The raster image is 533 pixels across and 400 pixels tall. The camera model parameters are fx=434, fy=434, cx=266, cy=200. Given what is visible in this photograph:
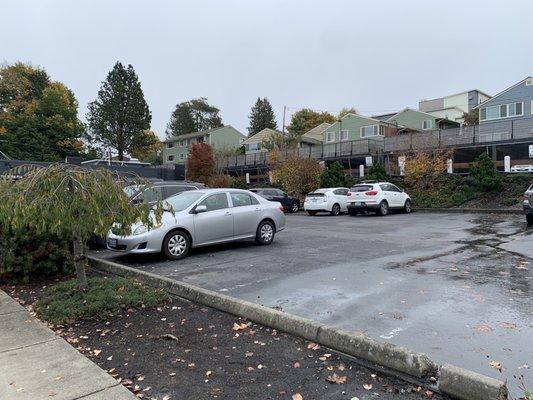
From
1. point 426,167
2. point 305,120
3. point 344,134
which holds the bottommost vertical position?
point 426,167

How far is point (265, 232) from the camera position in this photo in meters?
11.3

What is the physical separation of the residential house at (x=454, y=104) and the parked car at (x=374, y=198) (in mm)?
45346

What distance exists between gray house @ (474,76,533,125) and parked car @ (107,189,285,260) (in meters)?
31.6

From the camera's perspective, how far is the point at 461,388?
130 inches

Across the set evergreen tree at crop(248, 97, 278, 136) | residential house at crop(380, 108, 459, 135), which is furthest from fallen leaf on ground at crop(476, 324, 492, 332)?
evergreen tree at crop(248, 97, 278, 136)

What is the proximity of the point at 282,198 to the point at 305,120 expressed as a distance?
46940 mm

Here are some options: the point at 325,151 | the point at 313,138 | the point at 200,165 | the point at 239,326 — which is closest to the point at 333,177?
the point at 325,151

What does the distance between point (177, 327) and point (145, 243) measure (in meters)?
4.29

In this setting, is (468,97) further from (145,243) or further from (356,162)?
(145,243)

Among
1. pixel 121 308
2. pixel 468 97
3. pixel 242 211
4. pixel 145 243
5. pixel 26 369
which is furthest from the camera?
pixel 468 97

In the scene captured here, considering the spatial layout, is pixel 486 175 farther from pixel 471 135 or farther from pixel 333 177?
pixel 333 177

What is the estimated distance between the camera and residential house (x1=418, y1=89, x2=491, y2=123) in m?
62.7

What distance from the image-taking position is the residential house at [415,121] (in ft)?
159

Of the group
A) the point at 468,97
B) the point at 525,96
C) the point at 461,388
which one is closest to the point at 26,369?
the point at 461,388
